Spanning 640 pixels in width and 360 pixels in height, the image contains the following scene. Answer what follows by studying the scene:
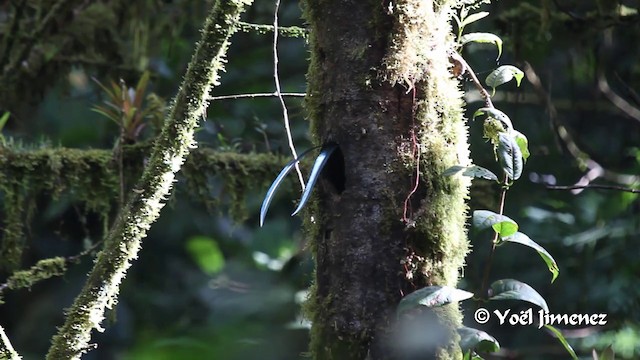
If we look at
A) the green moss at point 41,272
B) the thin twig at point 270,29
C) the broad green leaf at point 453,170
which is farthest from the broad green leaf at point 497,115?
the green moss at point 41,272

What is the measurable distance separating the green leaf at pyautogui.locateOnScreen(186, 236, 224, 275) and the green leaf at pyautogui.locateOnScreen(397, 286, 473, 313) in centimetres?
278

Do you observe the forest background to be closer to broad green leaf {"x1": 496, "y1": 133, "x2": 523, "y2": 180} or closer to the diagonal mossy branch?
the diagonal mossy branch

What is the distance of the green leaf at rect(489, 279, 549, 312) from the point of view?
118cm

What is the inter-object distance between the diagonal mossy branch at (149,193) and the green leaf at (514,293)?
561 millimetres

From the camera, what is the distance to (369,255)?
1128 millimetres

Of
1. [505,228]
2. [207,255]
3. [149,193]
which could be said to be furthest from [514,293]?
[207,255]

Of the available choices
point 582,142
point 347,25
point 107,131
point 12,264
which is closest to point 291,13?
point 107,131

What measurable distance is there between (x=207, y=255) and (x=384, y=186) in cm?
282

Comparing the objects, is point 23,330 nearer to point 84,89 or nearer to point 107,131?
point 107,131

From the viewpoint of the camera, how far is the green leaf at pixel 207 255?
3797 millimetres

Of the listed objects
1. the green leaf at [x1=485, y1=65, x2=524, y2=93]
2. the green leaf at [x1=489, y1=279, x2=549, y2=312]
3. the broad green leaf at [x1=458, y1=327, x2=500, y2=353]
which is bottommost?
the broad green leaf at [x1=458, y1=327, x2=500, y2=353]

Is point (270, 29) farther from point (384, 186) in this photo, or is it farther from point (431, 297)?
point (431, 297)

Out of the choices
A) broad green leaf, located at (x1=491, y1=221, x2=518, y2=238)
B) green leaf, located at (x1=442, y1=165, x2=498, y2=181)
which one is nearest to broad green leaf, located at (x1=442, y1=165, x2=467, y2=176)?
green leaf, located at (x1=442, y1=165, x2=498, y2=181)

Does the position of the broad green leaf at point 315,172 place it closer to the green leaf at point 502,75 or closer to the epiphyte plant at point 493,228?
the epiphyte plant at point 493,228
